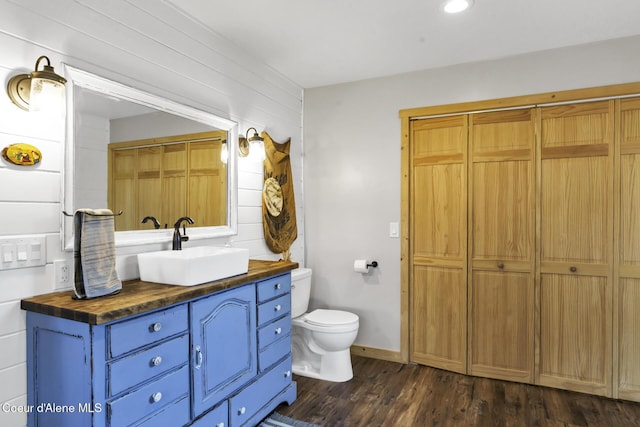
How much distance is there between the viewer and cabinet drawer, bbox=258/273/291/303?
2.23 meters

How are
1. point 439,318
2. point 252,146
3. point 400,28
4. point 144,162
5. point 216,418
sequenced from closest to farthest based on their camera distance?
point 216,418 < point 144,162 < point 400,28 < point 252,146 < point 439,318

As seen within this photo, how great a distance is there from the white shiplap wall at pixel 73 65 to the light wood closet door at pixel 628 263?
2623mm

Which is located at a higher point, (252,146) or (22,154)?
(252,146)

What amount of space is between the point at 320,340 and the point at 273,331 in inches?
24.3

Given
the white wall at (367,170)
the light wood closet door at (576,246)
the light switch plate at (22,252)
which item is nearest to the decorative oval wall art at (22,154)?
the light switch plate at (22,252)

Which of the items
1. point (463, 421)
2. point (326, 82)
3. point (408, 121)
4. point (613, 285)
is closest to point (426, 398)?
point (463, 421)

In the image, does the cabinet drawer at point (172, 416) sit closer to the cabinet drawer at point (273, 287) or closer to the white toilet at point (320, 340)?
the cabinet drawer at point (273, 287)

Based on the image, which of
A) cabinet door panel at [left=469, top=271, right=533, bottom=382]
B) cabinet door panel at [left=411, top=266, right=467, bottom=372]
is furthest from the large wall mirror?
cabinet door panel at [left=469, top=271, right=533, bottom=382]

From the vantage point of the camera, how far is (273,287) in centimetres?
234

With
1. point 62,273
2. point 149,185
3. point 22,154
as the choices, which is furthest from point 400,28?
point 62,273

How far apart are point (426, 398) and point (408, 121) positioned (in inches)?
83.0

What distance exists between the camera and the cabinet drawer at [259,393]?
2.03m

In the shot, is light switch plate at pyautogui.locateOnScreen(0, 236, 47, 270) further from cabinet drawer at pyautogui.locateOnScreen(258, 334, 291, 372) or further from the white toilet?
the white toilet

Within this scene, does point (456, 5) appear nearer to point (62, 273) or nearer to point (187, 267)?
point (187, 267)
